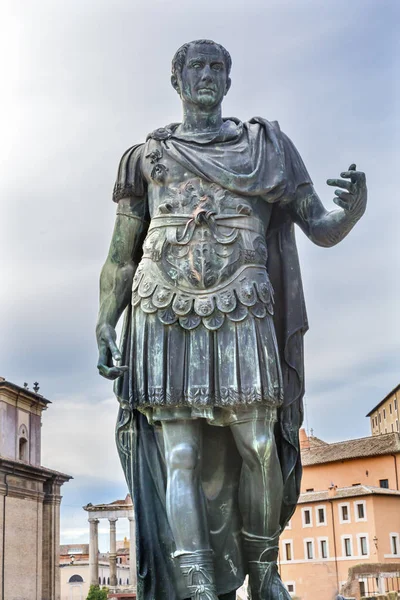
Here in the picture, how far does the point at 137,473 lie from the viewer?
17.2 ft

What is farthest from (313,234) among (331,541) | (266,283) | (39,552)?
(331,541)

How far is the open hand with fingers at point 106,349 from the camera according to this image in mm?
5066

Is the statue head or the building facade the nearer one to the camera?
the statue head

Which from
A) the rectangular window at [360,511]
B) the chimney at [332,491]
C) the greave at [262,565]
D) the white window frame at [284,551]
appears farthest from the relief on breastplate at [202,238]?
the white window frame at [284,551]

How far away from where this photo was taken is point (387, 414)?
10050 centimetres

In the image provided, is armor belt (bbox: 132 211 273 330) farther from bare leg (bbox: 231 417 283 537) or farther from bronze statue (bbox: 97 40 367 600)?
bare leg (bbox: 231 417 283 537)

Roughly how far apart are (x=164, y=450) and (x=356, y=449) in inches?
2984

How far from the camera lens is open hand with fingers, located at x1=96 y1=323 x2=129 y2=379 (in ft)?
16.6

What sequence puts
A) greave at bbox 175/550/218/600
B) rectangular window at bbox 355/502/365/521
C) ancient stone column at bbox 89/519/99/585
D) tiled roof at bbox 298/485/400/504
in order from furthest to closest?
1. ancient stone column at bbox 89/519/99/585
2. rectangular window at bbox 355/502/365/521
3. tiled roof at bbox 298/485/400/504
4. greave at bbox 175/550/218/600

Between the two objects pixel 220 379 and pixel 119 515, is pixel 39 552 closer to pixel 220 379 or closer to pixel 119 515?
pixel 119 515

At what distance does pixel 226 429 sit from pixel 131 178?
1.55 m

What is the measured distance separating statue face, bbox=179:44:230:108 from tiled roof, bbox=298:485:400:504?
64954 millimetres

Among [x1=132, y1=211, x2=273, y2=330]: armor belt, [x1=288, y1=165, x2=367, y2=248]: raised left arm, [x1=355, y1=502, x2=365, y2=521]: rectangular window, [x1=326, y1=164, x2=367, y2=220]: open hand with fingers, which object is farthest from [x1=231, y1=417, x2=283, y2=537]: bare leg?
[x1=355, y1=502, x2=365, y2=521]: rectangular window

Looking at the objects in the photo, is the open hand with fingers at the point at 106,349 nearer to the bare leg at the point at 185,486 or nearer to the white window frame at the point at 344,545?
the bare leg at the point at 185,486
